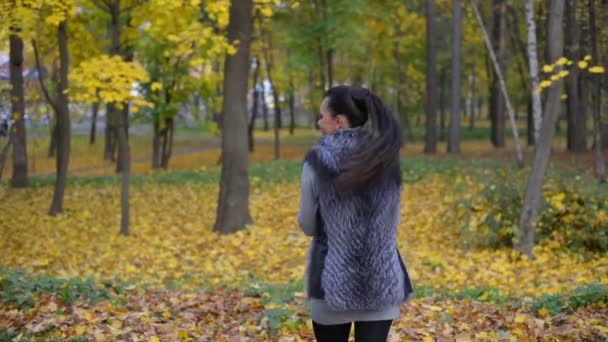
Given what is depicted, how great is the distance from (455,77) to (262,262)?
1664 cm

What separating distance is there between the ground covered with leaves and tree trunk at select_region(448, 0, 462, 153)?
195 inches

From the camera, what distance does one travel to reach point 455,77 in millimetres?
26266

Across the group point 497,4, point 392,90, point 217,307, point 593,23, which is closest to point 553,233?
point 593,23

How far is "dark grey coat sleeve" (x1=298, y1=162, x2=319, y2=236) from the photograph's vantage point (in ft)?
10.2

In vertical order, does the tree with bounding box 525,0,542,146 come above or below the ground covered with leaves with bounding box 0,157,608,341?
above

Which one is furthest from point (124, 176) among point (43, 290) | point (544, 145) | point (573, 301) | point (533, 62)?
point (573, 301)

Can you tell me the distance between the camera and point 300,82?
41844 millimetres

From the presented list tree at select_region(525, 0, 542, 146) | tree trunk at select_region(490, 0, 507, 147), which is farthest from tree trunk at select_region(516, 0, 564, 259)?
tree trunk at select_region(490, 0, 507, 147)

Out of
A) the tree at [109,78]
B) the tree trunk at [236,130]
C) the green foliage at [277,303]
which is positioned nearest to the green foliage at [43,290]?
Result: the green foliage at [277,303]

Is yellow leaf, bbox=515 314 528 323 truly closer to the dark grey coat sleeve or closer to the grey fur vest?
the grey fur vest

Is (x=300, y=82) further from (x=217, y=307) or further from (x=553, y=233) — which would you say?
(x=217, y=307)

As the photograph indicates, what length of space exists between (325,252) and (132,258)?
9.86 metres

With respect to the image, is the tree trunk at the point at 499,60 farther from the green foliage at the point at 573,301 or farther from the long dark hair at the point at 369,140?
the long dark hair at the point at 369,140

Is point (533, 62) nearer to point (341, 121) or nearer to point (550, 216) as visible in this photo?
point (550, 216)
